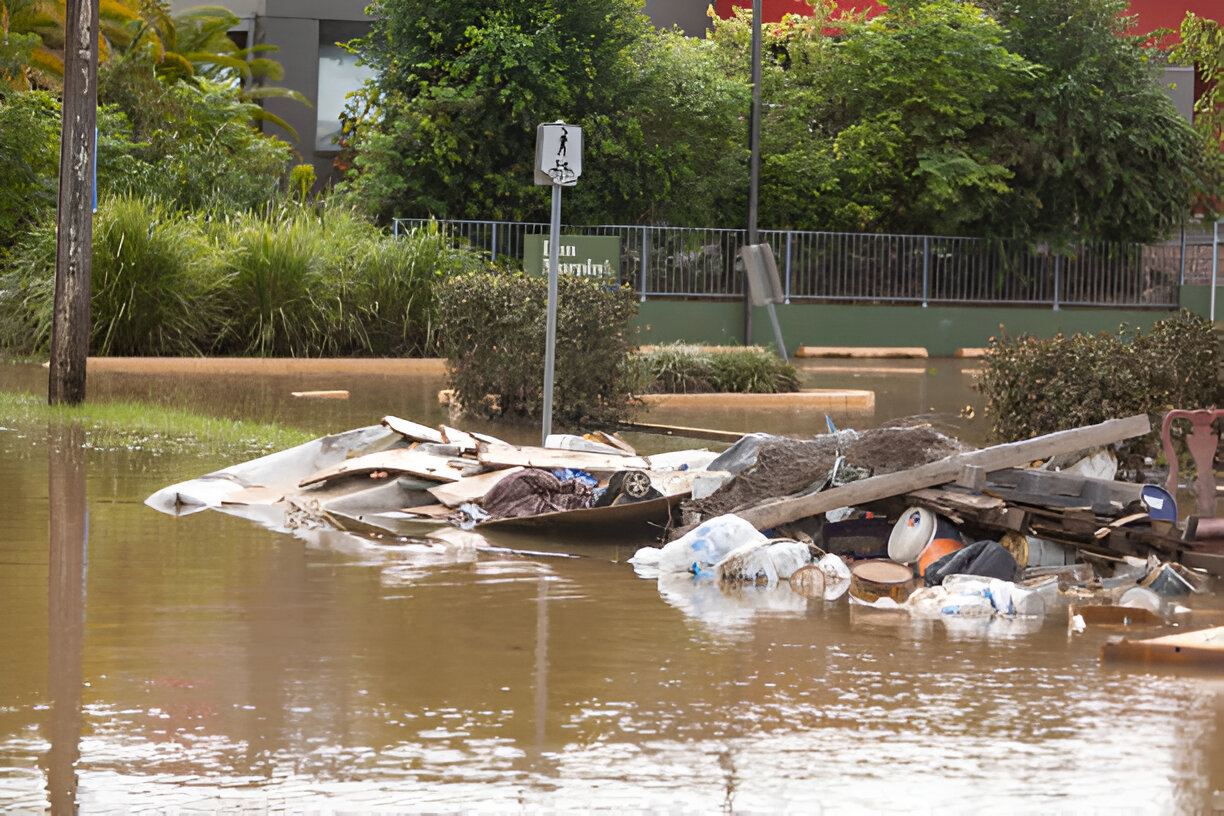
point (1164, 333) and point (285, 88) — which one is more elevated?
point (285, 88)

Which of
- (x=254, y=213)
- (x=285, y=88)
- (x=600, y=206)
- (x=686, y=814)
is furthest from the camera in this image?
(x=285, y=88)

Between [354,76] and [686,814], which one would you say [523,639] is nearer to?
[686,814]

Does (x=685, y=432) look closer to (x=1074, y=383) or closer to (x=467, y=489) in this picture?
(x=1074, y=383)

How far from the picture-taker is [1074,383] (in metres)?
12.8

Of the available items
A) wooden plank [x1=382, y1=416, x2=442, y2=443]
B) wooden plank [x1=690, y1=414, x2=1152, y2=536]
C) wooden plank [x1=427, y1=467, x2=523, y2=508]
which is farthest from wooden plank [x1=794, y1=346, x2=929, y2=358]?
wooden plank [x1=690, y1=414, x2=1152, y2=536]

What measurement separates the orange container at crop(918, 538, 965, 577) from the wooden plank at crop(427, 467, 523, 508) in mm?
2741

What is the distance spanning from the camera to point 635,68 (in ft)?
115

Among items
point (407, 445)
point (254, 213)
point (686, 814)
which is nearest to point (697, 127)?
point (254, 213)

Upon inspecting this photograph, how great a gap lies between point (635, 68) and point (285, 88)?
13777mm

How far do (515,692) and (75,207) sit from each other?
10.8m

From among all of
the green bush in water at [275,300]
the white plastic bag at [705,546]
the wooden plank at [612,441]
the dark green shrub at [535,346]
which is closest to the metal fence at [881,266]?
the green bush in water at [275,300]

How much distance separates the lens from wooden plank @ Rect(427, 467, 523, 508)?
32.8ft

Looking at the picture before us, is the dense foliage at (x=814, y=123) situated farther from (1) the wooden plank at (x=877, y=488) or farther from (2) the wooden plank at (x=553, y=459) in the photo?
(1) the wooden plank at (x=877, y=488)

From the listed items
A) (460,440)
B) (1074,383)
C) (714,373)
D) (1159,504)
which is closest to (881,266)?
(714,373)
